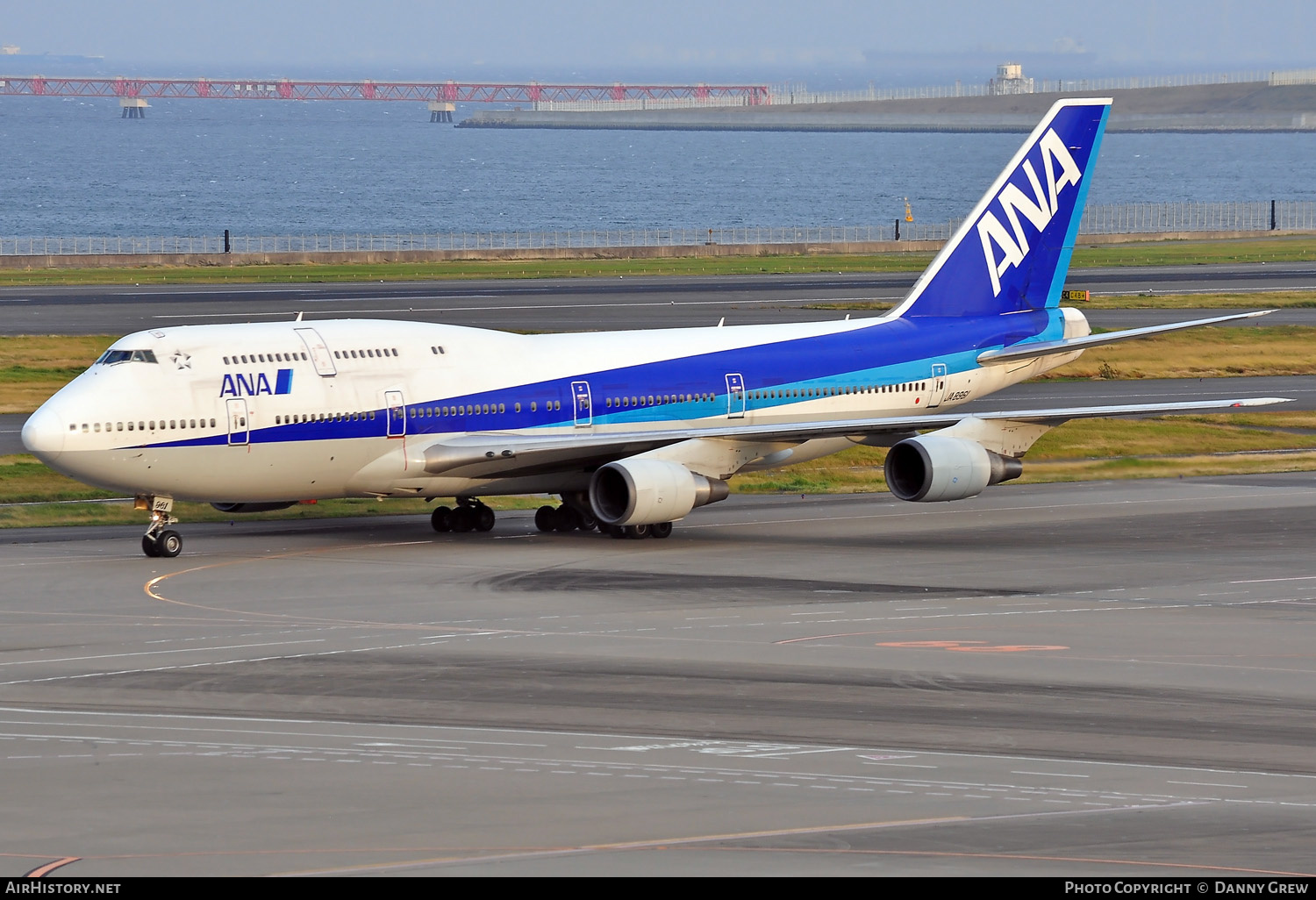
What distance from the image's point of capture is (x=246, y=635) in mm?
32781

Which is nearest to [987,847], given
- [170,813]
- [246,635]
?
[170,813]

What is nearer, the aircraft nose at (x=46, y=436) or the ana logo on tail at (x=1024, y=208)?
the aircraft nose at (x=46, y=436)

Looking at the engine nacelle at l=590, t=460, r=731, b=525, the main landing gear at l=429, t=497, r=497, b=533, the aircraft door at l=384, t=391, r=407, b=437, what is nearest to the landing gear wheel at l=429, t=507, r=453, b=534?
the main landing gear at l=429, t=497, r=497, b=533

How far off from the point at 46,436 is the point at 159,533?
3766 mm

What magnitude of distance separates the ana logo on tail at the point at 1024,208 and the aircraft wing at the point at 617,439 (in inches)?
321

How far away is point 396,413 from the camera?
1694 inches

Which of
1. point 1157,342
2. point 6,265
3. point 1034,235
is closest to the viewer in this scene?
point 1034,235

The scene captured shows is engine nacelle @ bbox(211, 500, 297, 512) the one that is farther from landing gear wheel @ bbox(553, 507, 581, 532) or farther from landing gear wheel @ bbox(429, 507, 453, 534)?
landing gear wheel @ bbox(553, 507, 581, 532)

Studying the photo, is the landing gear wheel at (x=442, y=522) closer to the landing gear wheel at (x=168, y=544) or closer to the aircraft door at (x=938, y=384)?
the landing gear wheel at (x=168, y=544)

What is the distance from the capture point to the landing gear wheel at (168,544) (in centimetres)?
4156

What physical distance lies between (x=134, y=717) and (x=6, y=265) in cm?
9996

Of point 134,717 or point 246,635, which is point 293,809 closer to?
point 134,717

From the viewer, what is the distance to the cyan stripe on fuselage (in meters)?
43.3

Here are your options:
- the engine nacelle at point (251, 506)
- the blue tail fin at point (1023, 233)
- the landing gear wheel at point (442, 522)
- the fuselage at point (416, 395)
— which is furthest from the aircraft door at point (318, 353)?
the blue tail fin at point (1023, 233)
